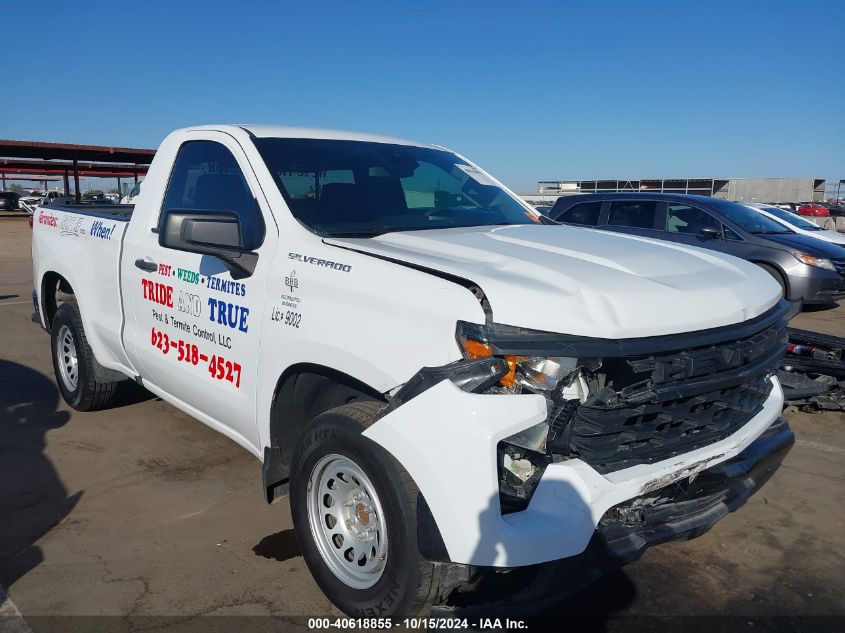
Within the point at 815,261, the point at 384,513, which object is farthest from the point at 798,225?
the point at 384,513

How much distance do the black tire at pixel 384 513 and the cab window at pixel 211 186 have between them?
985mm

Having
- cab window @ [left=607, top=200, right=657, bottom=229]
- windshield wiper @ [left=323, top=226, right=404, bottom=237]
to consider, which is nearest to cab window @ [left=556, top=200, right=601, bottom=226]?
cab window @ [left=607, top=200, right=657, bottom=229]

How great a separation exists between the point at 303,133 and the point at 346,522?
219cm

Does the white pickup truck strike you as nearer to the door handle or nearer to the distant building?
the door handle

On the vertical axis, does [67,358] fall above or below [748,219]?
below

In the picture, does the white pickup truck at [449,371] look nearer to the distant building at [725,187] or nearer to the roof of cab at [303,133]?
the roof of cab at [303,133]

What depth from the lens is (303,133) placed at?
153 inches

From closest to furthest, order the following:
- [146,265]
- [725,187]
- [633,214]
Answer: [146,265] → [633,214] → [725,187]

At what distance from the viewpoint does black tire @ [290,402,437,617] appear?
236 cm

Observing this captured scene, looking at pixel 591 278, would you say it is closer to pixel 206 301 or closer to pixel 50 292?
pixel 206 301

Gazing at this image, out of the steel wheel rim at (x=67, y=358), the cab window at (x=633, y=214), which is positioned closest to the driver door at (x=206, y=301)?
the steel wheel rim at (x=67, y=358)

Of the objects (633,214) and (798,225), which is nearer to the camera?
(633,214)

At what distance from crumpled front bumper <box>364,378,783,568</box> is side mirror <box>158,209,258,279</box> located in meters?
1.22

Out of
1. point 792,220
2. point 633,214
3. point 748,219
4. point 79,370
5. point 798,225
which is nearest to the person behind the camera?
point 79,370
